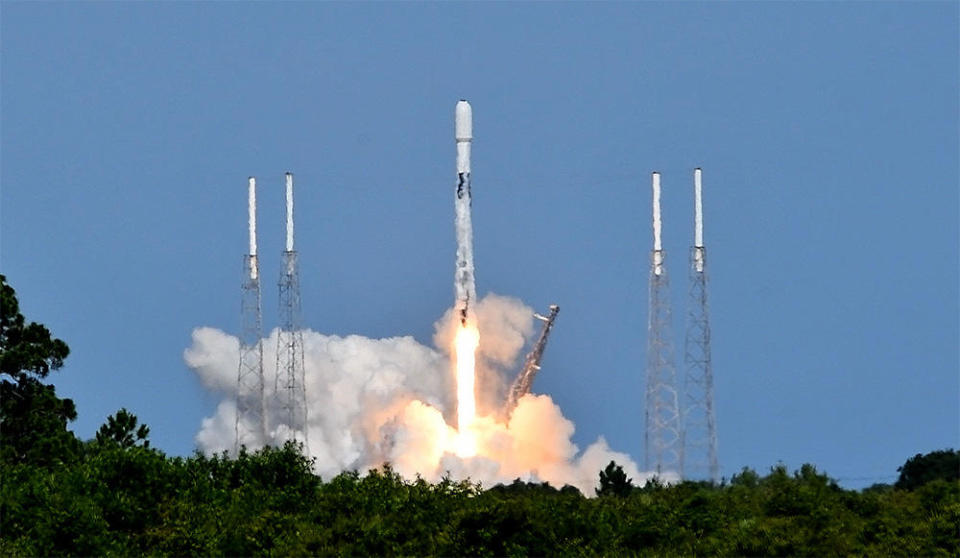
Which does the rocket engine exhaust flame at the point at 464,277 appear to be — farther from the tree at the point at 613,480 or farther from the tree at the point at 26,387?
the tree at the point at 26,387

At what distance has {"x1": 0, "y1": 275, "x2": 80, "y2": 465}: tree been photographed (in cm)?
11300

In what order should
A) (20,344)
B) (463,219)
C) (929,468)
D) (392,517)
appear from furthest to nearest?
(929,468) → (463,219) → (20,344) → (392,517)

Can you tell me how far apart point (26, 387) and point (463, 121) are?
132 ft

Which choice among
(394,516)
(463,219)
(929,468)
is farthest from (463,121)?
(394,516)

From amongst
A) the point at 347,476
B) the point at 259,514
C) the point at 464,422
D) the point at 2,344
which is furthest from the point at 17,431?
the point at 464,422

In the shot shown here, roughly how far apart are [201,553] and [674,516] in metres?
18.0

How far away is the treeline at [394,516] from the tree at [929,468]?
5849 centimetres

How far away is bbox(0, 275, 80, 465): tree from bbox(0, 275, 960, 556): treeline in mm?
9289

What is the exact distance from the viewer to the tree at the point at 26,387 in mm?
113000

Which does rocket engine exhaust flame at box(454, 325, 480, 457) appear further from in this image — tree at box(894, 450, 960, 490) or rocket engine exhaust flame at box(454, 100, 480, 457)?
tree at box(894, 450, 960, 490)

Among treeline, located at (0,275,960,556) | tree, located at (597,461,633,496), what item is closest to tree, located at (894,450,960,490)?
tree, located at (597,461,633,496)

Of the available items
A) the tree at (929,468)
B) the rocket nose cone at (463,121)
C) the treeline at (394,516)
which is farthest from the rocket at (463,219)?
the treeline at (394,516)

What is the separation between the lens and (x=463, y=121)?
148m

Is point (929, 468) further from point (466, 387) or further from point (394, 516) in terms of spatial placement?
point (394, 516)
